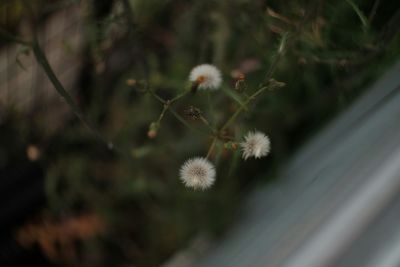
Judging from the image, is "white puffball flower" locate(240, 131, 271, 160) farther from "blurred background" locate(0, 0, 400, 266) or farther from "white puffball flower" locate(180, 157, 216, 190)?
"blurred background" locate(0, 0, 400, 266)

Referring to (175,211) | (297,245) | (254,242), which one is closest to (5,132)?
(175,211)

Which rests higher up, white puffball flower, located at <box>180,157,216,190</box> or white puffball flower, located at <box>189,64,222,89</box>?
white puffball flower, located at <box>189,64,222,89</box>

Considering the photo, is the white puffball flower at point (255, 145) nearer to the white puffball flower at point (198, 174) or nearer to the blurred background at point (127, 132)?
the white puffball flower at point (198, 174)

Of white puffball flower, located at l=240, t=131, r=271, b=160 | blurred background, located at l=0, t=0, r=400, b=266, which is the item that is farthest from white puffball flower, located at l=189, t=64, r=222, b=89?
blurred background, located at l=0, t=0, r=400, b=266

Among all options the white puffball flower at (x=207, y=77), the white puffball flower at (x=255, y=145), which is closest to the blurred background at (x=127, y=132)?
the white puffball flower at (x=207, y=77)

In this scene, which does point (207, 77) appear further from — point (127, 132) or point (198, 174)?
point (127, 132)

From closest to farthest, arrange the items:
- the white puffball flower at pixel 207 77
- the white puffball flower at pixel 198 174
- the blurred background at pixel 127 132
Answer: the white puffball flower at pixel 198 174 < the white puffball flower at pixel 207 77 < the blurred background at pixel 127 132

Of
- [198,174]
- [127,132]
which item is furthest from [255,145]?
[127,132]
